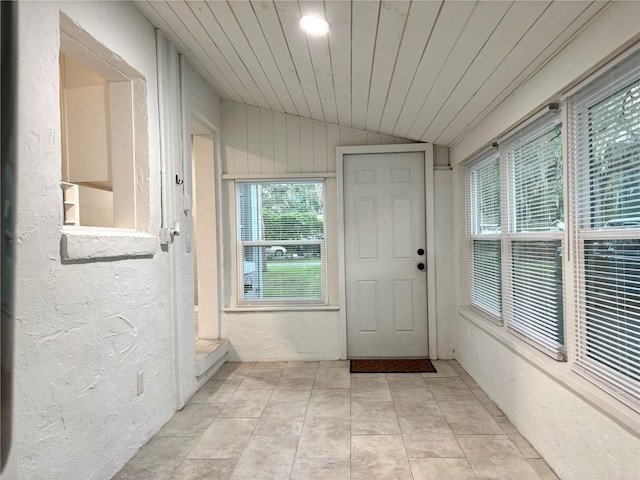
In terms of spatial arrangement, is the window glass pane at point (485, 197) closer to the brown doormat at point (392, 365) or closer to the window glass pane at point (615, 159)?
the window glass pane at point (615, 159)

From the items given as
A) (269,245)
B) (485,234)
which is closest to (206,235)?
(269,245)

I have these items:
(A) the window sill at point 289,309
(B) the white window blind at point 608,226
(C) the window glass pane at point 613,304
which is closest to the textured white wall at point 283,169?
(A) the window sill at point 289,309

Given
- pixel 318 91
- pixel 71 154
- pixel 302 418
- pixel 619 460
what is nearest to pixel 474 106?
pixel 318 91

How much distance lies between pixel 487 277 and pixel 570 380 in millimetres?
1414

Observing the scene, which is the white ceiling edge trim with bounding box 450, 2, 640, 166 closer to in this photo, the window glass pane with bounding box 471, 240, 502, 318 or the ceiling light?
the window glass pane with bounding box 471, 240, 502, 318

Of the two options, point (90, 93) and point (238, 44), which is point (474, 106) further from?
point (90, 93)

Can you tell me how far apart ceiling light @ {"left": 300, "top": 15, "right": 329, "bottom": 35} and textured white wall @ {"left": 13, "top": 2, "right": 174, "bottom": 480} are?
999mm

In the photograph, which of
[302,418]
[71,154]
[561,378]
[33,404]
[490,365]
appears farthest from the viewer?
[490,365]

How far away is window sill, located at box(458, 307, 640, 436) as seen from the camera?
4.71 feet

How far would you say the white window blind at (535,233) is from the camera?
2.05 m

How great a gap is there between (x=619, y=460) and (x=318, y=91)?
2.76 metres

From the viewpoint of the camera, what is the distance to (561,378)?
1836mm

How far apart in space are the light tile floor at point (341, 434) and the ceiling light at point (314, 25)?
2330mm

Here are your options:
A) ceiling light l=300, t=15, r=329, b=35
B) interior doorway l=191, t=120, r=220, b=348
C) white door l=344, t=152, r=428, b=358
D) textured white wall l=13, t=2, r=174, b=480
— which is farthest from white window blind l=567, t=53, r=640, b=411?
interior doorway l=191, t=120, r=220, b=348
